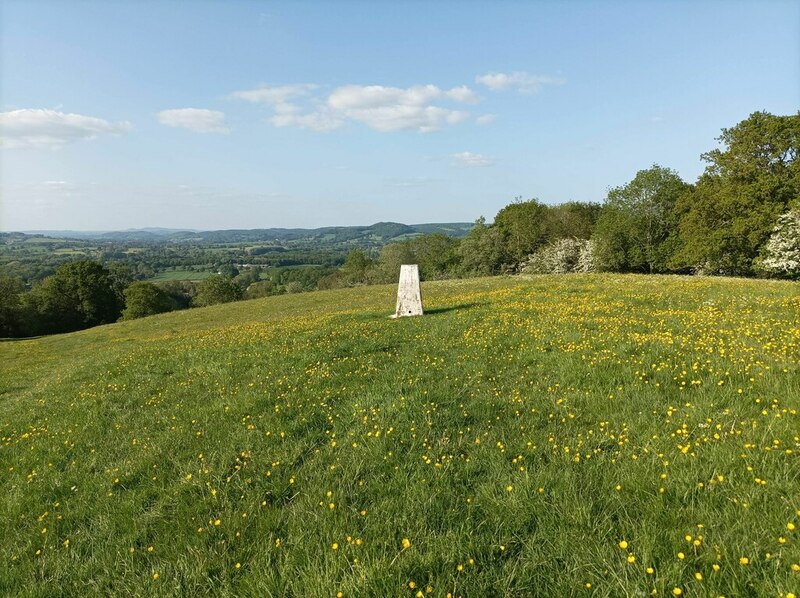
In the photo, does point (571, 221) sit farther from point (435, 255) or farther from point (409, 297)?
point (409, 297)

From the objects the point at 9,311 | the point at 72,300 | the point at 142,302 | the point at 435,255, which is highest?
the point at 435,255

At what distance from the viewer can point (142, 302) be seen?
70.9 metres

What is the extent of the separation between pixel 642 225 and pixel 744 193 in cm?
1613

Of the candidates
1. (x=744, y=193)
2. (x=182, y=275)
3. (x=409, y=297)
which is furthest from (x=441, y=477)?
(x=182, y=275)

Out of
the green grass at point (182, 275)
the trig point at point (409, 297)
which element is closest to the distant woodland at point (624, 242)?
the trig point at point (409, 297)

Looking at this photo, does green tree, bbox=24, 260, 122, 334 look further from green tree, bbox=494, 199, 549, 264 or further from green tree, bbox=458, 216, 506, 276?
green tree, bbox=494, 199, 549, 264

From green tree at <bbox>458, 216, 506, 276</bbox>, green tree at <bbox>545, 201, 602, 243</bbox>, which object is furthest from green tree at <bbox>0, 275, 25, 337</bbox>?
green tree at <bbox>545, 201, 602, 243</bbox>

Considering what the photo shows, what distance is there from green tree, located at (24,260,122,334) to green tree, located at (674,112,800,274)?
92686 millimetres

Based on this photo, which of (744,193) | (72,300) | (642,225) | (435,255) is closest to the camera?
(744,193)

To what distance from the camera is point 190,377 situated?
11227mm

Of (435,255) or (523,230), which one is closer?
(523,230)

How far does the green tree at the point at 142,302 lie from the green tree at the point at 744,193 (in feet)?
263

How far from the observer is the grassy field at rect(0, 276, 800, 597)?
3508mm

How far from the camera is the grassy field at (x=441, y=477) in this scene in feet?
11.5
